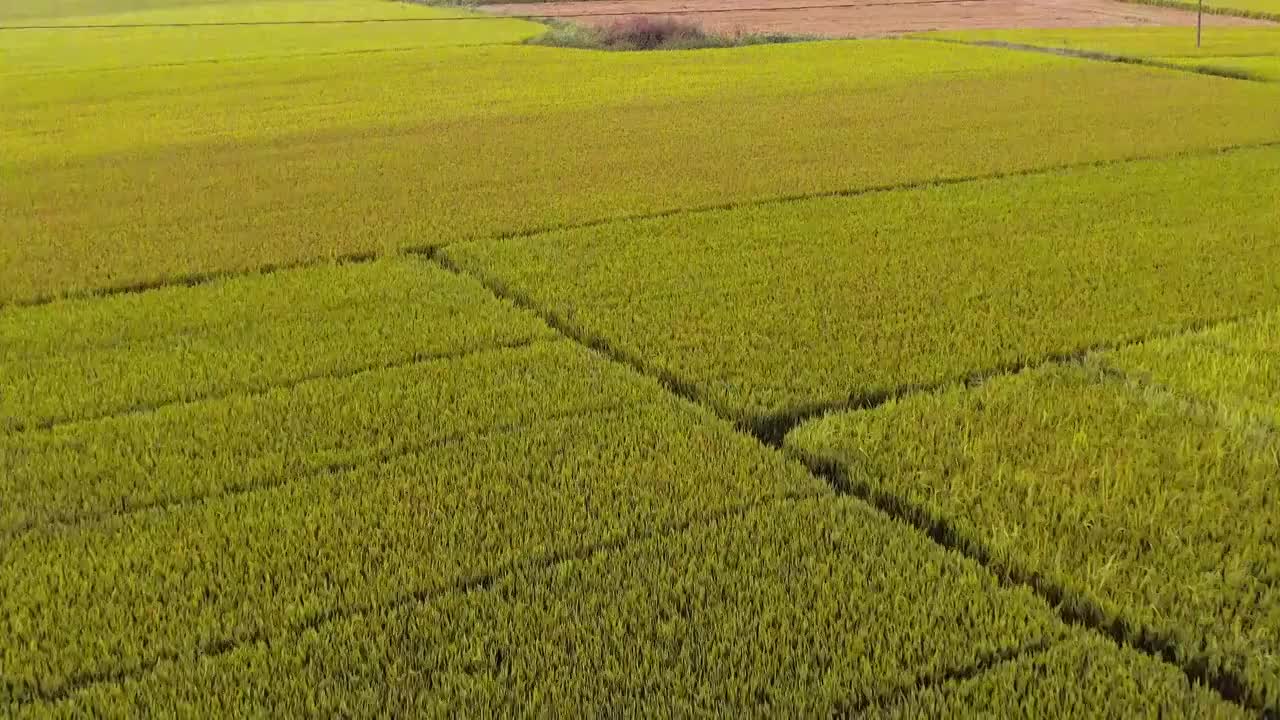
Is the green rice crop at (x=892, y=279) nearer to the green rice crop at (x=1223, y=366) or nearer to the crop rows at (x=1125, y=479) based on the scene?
the green rice crop at (x=1223, y=366)

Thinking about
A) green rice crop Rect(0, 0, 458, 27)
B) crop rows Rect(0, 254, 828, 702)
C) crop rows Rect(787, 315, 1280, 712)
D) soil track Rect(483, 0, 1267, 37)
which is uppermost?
green rice crop Rect(0, 0, 458, 27)

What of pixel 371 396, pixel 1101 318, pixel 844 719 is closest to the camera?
pixel 844 719

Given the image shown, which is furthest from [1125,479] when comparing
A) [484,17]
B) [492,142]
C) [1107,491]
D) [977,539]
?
[484,17]

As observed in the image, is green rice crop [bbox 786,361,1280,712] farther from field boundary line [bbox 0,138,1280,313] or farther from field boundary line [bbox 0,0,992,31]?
field boundary line [bbox 0,0,992,31]

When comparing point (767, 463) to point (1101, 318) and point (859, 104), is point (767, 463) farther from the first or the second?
point (859, 104)

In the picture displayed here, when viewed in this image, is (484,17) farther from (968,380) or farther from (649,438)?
(649,438)

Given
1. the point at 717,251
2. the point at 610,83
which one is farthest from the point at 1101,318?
the point at 610,83

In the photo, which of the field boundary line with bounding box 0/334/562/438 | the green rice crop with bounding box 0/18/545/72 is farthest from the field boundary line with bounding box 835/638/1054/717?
the green rice crop with bounding box 0/18/545/72
